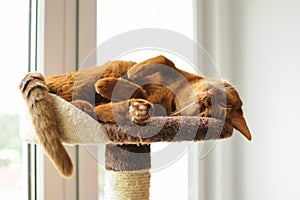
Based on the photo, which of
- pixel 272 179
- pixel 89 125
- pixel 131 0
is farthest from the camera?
pixel 272 179

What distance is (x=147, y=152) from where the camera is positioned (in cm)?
82

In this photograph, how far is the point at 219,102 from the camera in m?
0.83

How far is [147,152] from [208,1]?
1026 mm

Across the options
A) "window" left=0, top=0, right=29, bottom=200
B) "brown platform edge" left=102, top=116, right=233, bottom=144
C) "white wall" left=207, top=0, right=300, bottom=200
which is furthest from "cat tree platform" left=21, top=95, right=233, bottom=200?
"white wall" left=207, top=0, right=300, bottom=200

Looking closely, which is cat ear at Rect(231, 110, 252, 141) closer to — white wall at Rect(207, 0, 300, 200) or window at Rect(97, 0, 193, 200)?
window at Rect(97, 0, 193, 200)

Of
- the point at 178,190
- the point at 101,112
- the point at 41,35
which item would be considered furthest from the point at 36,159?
the point at 178,190

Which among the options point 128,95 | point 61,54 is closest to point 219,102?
point 128,95

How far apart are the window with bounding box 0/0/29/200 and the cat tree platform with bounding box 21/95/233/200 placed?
250mm

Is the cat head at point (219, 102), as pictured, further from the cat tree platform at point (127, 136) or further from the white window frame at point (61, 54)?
the white window frame at point (61, 54)

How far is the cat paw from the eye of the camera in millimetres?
689

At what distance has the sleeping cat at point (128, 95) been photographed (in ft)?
2.31

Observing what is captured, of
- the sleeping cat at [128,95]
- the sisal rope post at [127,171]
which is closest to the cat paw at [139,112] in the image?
the sleeping cat at [128,95]

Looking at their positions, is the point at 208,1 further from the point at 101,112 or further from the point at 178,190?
the point at 101,112

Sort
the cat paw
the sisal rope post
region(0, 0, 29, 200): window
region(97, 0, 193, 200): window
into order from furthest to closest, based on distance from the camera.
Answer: region(0, 0, 29, 200): window → region(97, 0, 193, 200): window → the sisal rope post → the cat paw
